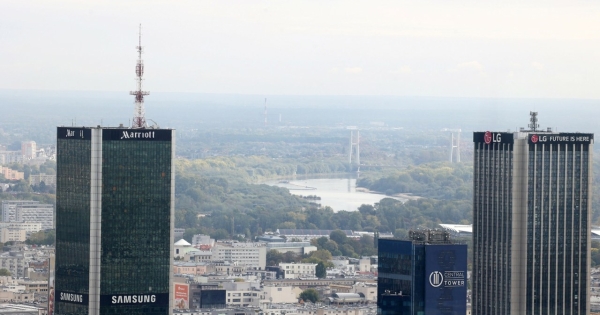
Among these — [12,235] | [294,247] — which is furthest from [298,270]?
[12,235]

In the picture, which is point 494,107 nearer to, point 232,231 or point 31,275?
point 31,275

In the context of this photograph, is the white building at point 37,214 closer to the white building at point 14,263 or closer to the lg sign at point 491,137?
the white building at point 14,263

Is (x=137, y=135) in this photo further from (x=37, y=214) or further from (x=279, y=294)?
(x=37, y=214)

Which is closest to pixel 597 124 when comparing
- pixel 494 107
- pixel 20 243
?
pixel 494 107

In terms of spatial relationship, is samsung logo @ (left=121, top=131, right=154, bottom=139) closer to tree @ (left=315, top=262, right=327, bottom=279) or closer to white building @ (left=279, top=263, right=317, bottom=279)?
tree @ (left=315, top=262, right=327, bottom=279)

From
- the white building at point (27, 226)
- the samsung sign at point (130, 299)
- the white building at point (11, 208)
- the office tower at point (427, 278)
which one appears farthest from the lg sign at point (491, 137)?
the white building at point (11, 208)

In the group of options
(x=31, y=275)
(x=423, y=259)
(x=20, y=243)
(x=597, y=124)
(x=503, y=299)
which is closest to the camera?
(x=423, y=259)

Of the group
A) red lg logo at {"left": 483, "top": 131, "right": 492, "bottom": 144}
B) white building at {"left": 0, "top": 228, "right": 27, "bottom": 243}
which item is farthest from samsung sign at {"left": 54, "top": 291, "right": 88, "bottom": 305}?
white building at {"left": 0, "top": 228, "right": 27, "bottom": 243}
